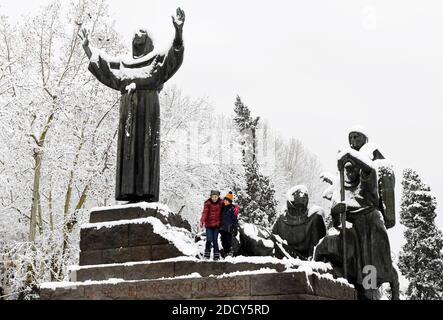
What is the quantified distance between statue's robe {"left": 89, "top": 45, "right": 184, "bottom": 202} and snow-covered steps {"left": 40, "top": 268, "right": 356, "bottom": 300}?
1851mm

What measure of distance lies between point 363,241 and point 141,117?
412cm

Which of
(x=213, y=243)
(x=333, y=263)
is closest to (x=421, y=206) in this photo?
(x=333, y=263)

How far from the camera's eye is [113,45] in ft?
79.9

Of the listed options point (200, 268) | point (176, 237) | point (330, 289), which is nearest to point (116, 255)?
point (176, 237)

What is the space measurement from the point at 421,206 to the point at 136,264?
2538 centimetres

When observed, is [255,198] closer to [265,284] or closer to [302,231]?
[302,231]

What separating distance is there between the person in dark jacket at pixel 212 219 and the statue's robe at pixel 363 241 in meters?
2.21

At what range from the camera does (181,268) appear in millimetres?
8625

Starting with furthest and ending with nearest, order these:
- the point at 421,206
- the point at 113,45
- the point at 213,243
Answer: the point at 421,206, the point at 113,45, the point at 213,243

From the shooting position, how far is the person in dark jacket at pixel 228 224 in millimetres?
9078

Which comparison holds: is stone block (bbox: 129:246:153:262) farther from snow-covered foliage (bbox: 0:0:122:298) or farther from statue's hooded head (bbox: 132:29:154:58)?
snow-covered foliage (bbox: 0:0:122:298)

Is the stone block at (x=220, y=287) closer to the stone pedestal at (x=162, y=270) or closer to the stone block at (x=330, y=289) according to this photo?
the stone pedestal at (x=162, y=270)

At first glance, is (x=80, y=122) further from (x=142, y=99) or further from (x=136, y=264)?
(x=136, y=264)

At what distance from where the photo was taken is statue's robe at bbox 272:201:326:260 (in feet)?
35.8
